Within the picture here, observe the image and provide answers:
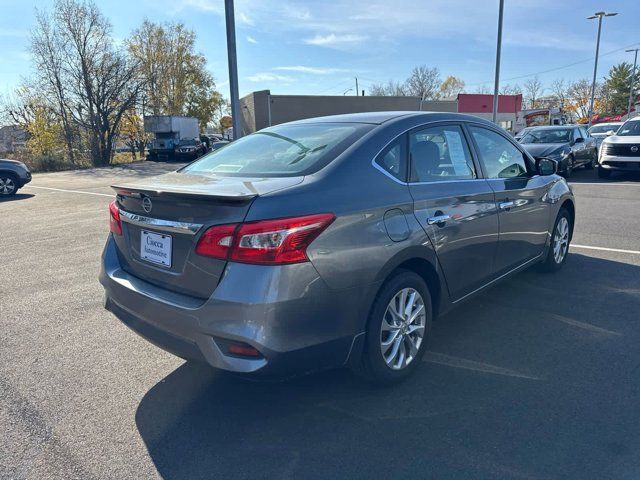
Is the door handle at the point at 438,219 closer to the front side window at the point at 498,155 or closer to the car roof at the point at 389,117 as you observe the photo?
the car roof at the point at 389,117

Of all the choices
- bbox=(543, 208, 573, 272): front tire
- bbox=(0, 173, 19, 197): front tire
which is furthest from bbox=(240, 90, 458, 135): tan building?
bbox=(543, 208, 573, 272): front tire

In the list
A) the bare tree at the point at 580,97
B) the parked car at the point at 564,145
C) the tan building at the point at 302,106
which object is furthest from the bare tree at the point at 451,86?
the parked car at the point at 564,145

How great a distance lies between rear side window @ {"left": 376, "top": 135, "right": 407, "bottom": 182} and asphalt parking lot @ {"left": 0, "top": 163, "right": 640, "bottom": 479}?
1.39 m

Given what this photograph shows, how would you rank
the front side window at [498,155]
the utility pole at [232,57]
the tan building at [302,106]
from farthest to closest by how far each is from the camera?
the tan building at [302,106]
the utility pole at [232,57]
the front side window at [498,155]

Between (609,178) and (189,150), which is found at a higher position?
(189,150)

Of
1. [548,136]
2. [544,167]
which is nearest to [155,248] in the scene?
[544,167]

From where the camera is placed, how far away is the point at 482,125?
4.09m

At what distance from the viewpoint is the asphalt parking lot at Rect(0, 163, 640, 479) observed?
2.39 m

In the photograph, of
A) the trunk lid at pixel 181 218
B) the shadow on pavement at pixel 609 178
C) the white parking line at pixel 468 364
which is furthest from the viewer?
the shadow on pavement at pixel 609 178

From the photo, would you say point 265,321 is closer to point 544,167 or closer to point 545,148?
point 544,167

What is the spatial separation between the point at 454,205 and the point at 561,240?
105 inches

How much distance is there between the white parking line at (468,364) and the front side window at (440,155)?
1298 millimetres

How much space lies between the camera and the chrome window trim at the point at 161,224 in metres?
2.52

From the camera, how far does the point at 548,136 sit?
50.5 ft
